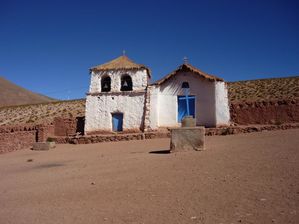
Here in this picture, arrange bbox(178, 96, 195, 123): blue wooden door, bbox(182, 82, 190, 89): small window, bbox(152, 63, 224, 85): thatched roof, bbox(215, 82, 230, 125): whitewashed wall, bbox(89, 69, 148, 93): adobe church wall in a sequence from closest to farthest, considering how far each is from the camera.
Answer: bbox(215, 82, 230, 125): whitewashed wall < bbox(152, 63, 224, 85): thatched roof < bbox(178, 96, 195, 123): blue wooden door < bbox(89, 69, 148, 93): adobe church wall < bbox(182, 82, 190, 89): small window

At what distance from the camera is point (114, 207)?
17.9 feet

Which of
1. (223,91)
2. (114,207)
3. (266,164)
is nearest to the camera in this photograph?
(114,207)

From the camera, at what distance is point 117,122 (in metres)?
23.7

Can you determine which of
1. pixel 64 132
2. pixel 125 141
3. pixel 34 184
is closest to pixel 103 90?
pixel 64 132

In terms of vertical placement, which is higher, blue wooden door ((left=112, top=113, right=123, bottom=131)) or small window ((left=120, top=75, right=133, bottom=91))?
small window ((left=120, top=75, right=133, bottom=91))

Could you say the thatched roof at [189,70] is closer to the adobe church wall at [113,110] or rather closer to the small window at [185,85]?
the small window at [185,85]

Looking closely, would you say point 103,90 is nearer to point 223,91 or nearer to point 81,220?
point 223,91

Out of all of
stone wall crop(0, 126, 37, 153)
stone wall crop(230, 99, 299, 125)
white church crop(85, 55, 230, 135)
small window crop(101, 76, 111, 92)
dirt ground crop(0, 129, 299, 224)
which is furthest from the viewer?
small window crop(101, 76, 111, 92)

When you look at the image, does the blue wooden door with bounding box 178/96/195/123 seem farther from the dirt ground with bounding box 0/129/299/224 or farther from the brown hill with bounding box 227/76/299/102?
the brown hill with bounding box 227/76/299/102

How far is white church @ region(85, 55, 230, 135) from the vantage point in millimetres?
23047

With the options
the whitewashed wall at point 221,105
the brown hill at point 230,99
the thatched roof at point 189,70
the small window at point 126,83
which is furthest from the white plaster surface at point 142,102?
the brown hill at point 230,99

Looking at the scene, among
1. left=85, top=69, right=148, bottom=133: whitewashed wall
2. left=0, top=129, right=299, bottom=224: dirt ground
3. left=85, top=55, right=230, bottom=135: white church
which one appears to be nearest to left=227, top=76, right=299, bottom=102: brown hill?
left=85, top=55, right=230, bottom=135: white church

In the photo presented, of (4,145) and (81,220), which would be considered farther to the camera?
(4,145)

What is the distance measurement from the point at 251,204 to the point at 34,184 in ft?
19.4
